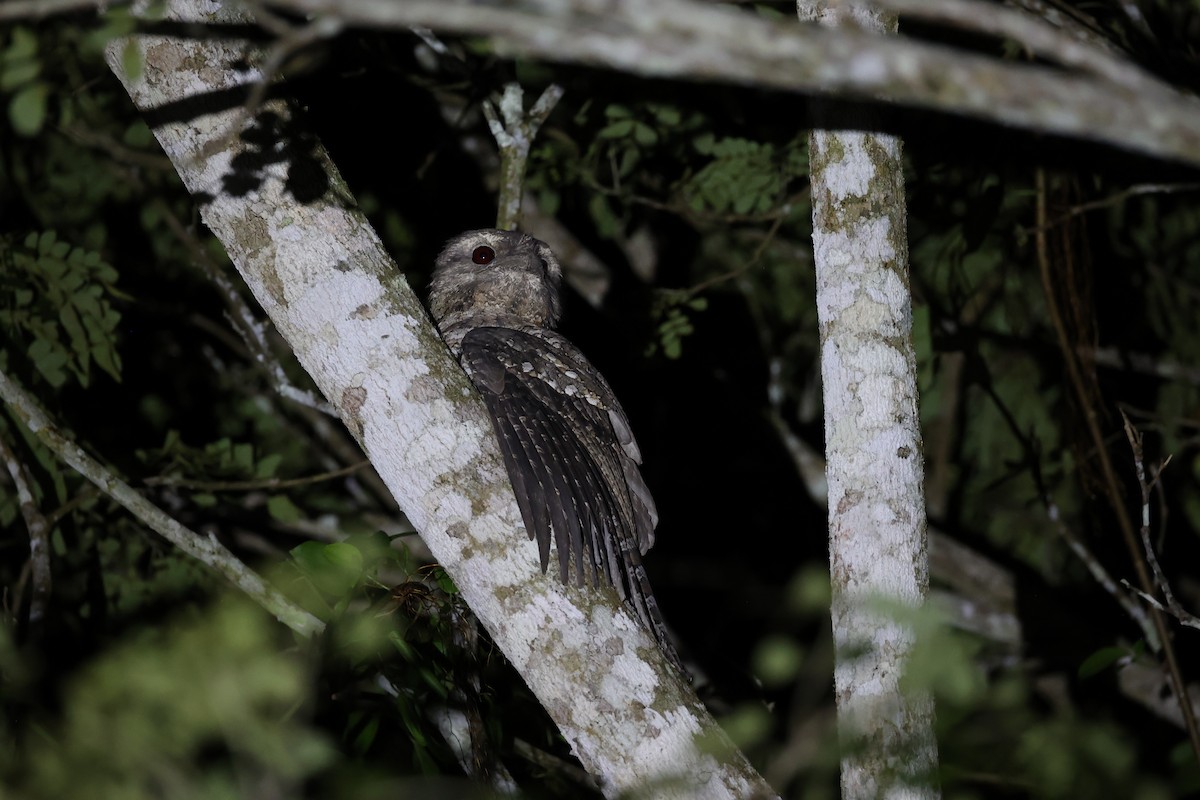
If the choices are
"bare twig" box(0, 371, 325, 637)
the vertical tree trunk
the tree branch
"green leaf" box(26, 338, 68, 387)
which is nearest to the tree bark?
the vertical tree trunk

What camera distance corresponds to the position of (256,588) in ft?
9.71

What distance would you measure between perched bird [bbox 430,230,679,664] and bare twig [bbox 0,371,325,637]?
77 cm

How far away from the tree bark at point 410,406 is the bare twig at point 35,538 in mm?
1510

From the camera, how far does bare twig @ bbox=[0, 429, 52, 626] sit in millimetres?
3422

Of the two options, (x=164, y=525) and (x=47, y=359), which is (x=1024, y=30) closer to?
(x=164, y=525)

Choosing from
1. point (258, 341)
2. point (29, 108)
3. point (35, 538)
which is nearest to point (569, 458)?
point (29, 108)

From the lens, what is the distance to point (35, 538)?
136 inches

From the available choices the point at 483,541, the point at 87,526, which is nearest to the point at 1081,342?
the point at 483,541

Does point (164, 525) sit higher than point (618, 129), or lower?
lower

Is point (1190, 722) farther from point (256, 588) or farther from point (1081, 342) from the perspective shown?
point (256, 588)

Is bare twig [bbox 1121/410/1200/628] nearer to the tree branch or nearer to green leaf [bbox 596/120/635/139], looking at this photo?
the tree branch

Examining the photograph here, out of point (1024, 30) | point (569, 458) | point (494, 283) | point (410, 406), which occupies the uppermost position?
point (1024, 30)

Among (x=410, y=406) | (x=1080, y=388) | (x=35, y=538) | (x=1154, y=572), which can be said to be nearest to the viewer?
(x=410, y=406)

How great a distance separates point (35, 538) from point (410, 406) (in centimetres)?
187
